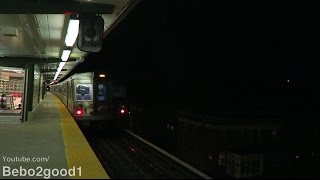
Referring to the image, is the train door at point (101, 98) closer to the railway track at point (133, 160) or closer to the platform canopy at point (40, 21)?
the railway track at point (133, 160)

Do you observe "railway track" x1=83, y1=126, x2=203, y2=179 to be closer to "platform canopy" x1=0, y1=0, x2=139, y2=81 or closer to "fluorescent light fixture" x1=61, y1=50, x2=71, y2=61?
"fluorescent light fixture" x1=61, y1=50, x2=71, y2=61

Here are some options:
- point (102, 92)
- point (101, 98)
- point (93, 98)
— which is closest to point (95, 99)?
point (93, 98)

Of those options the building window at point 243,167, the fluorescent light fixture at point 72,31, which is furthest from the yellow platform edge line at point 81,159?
the building window at point 243,167

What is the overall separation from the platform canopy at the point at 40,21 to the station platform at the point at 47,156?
2834mm

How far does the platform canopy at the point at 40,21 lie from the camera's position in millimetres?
7633

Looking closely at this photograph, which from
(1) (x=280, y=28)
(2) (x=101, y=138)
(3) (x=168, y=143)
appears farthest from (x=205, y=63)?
(2) (x=101, y=138)

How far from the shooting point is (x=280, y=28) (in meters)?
28.7

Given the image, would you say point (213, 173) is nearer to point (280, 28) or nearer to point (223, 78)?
point (280, 28)

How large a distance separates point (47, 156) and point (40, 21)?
3.51 meters

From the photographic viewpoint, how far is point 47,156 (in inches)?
318

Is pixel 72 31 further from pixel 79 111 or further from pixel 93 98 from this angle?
pixel 79 111

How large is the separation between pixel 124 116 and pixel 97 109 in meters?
1.62

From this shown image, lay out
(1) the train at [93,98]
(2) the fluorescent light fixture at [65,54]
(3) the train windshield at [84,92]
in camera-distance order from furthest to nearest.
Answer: (3) the train windshield at [84,92] → (1) the train at [93,98] → (2) the fluorescent light fixture at [65,54]

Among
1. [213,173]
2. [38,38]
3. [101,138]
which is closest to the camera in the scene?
[213,173]
